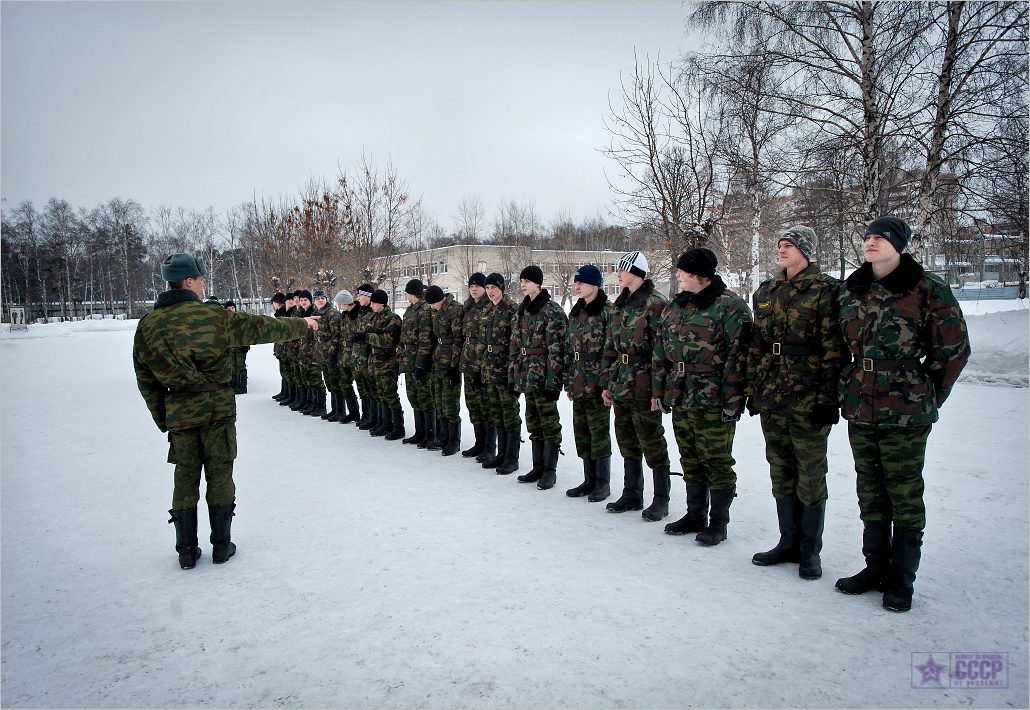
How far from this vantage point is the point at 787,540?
12.4 feet

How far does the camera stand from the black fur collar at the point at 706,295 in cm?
412

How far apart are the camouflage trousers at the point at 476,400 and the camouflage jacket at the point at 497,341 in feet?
1.06

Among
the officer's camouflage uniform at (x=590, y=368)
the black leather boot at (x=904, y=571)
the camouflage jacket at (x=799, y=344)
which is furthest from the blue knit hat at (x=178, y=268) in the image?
the black leather boot at (x=904, y=571)

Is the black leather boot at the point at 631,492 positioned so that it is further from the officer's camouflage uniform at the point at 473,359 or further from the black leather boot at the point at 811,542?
the officer's camouflage uniform at the point at 473,359

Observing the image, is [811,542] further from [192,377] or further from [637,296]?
[192,377]

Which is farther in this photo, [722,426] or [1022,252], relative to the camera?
[1022,252]

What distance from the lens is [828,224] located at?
11891mm

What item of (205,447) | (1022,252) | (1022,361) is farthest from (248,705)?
(1022,252)

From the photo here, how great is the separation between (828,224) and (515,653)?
478 inches

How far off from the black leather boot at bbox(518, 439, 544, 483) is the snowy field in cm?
16

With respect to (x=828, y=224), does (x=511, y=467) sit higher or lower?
lower

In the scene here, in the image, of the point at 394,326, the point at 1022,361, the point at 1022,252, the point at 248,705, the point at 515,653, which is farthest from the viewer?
the point at 1022,252

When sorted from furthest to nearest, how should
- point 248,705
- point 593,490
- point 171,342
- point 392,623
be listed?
1. point 593,490
2. point 171,342
3. point 392,623
4. point 248,705

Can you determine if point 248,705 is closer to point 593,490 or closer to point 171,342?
point 171,342
